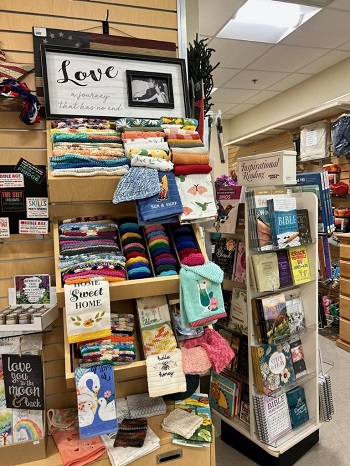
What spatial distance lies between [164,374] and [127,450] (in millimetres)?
339

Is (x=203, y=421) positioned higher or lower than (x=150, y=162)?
lower

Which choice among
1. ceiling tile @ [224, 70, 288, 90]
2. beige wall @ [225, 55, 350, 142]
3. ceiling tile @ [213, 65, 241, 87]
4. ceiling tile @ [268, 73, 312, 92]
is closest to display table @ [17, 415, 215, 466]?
beige wall @ [225, 55, 350, 142]

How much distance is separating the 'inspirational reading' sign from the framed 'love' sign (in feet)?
3.17

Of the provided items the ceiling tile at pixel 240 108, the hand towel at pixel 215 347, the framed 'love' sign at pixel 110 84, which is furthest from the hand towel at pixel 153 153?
the ceiling tile at pixel 240 108

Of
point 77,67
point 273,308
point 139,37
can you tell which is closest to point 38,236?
point 77,67

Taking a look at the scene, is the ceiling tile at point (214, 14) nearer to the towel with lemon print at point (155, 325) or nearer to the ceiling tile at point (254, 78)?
the ceiling tile at point (254, 78)

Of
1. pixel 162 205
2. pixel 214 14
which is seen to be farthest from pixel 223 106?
pixel 162 205

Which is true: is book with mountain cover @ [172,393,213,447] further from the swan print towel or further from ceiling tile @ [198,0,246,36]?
ceiling tile @ [198,0,246,36]

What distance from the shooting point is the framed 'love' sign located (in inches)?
59.1

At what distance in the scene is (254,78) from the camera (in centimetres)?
525

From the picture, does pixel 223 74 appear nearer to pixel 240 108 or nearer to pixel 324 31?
pixel 324 31

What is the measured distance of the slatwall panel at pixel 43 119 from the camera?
1538 millimetres

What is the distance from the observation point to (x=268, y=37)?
391 cm

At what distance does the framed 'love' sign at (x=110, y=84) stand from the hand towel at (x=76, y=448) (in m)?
1.32
